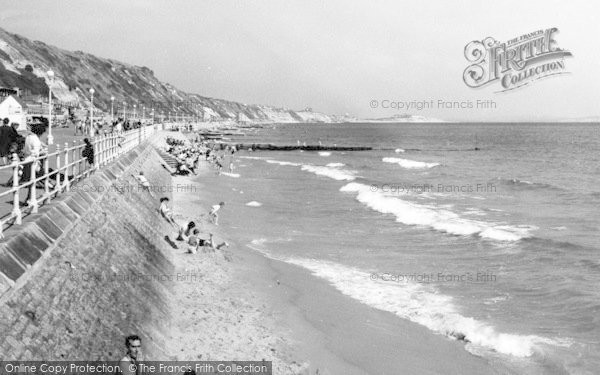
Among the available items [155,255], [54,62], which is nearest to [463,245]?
[155,255]

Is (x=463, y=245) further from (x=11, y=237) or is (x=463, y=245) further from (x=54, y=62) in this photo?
(x=54, y=62)

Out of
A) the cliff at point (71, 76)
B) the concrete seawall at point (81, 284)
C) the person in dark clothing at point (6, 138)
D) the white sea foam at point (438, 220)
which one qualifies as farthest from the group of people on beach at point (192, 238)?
the cliff at point (71, 76)

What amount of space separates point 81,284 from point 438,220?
59.3 feet

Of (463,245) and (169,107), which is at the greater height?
(169,107)

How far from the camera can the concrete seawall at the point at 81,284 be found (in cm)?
599

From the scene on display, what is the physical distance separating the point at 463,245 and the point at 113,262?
13.0 meters

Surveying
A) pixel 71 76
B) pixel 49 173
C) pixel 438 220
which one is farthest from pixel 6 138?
pixel 71 76

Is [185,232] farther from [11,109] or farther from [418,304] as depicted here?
[11,109]

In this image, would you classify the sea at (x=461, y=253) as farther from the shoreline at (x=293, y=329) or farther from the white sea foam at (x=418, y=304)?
the shoreline at (x=293, y=329)

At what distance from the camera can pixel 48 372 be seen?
18.6ft

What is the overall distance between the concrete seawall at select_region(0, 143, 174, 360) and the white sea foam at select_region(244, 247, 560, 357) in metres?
4.57

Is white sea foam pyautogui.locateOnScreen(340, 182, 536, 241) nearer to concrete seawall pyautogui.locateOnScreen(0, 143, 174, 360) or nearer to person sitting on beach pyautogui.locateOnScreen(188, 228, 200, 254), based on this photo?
person sitting on beach pyautogui.locateOnScreen(188, 228, 200, 254)

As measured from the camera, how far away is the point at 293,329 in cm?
1084

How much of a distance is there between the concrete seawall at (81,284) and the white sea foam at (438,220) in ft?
41.3
